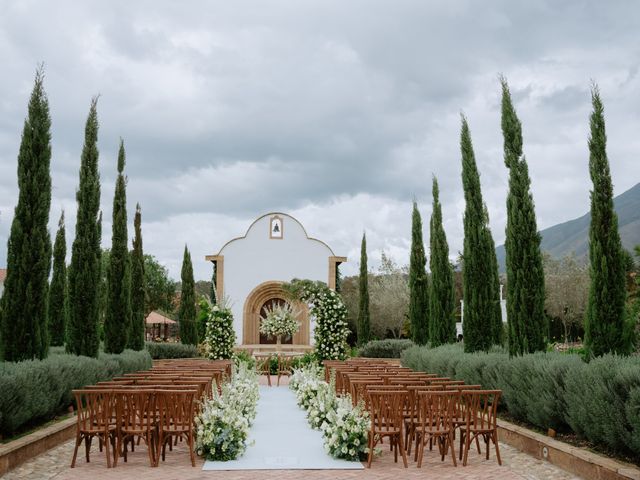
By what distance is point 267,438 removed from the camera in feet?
26.7

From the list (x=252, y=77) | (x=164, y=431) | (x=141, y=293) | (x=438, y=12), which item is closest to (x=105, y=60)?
(x=252, y=77)

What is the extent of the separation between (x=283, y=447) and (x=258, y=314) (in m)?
18.9

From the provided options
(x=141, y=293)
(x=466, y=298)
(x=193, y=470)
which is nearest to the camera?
(x=193, y=470)

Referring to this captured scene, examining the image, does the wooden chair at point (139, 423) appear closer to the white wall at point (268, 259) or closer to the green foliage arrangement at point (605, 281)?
the green foliage arrangement at point (605, 281)

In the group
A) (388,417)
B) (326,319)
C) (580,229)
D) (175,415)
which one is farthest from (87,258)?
(580,229)

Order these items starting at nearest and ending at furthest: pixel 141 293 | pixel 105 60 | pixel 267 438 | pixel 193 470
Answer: pixel 193 470 < pixel 267 438 < pixel 105 60 < pixel 141 293

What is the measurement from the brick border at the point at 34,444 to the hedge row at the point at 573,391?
6.11 metres

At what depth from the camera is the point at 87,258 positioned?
471 inches

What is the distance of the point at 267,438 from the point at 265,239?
19181mm

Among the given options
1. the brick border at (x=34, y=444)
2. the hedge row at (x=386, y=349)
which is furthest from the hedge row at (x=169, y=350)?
the brick border at (x=34, y=444)

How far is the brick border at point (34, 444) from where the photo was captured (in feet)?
20.2

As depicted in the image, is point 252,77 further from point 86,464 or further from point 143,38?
point 86,464

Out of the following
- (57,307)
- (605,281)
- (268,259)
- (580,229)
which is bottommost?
(605,281)

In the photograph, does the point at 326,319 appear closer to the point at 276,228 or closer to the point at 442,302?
the point at 442,302
